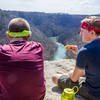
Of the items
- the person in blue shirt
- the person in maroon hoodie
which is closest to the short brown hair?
the person in maroon hoodie

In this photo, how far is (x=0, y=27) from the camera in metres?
26.0

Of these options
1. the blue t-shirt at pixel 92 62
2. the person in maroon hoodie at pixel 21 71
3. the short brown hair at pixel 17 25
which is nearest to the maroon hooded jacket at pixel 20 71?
the person in maroon hoodie at pixel 21 71

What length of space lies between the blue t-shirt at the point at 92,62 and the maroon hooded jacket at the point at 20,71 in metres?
0.31

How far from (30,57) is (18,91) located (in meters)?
0.26

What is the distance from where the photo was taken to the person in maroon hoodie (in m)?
1.13

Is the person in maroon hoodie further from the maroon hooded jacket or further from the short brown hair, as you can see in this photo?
the short brown hair

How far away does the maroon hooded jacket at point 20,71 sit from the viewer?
1.13 m

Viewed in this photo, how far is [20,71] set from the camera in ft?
3.70

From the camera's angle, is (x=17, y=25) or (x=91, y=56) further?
(x=17, y=25)

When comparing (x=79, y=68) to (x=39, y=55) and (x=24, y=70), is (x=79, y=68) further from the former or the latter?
(x=24, y=70)

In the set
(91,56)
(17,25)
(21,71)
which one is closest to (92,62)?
(91,56)

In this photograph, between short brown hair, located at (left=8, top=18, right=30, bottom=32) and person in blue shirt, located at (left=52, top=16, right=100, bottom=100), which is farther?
short brown hair, located at (left=8, top=18, right=30, bottom=32)

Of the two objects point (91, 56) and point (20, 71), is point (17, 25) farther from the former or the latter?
point (91, 56)

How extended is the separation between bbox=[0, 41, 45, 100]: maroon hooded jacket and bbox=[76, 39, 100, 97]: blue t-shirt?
0.31m
